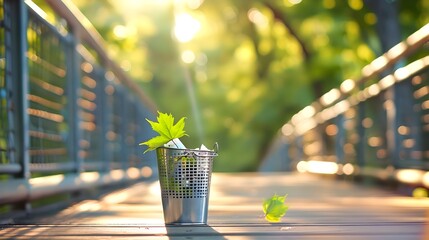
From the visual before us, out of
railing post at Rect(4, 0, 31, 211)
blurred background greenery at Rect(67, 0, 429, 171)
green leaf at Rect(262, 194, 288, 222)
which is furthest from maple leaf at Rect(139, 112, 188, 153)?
blurred background greenery at Rect(67, 0, 429, 171)

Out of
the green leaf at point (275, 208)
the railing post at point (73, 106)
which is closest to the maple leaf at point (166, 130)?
the green leaf at point (275, 208)

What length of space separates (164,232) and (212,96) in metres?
30.7

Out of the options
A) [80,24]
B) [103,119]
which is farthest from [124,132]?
[80,24]

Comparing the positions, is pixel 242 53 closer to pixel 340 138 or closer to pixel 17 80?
pixel 340 138

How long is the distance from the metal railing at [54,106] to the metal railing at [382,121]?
7.33ft

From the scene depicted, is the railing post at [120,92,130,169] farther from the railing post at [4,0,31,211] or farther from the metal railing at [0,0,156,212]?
the railing post at [4,0,31,211]

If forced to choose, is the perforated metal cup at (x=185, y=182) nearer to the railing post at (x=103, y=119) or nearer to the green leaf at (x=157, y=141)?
the green leaf at (x=157, y=141)

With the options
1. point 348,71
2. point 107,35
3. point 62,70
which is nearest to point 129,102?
point 107,35

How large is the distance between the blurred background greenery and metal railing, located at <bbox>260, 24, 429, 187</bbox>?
159 centimetres

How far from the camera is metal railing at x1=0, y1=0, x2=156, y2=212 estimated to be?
4387mm

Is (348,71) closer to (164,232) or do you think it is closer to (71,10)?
(71,10)

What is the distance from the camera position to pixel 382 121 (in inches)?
314

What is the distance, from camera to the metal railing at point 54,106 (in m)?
4.39

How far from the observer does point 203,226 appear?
3695mm
